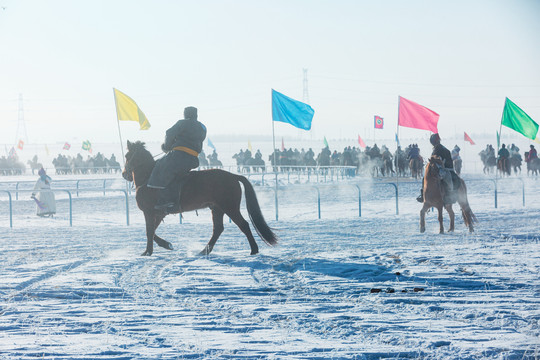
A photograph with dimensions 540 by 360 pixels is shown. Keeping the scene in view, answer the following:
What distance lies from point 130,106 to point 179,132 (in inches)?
298

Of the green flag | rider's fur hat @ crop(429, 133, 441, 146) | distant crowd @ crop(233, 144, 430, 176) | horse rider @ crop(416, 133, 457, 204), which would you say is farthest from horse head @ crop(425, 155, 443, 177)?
distant crowd @ crop(233, 144, 430, 176)

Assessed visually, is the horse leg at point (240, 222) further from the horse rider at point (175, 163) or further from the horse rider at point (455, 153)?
the horse rider at point (455, 153)

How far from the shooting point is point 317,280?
24.2 feet

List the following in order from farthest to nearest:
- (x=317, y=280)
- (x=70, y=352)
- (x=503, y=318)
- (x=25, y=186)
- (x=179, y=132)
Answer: (x=25, y=186) < (x=179, y=132) < (x=317, y=280) < (x=503, y=318) < (x=70, y=352)

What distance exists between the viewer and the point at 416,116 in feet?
55.3

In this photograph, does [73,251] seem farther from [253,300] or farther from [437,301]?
[437,301]

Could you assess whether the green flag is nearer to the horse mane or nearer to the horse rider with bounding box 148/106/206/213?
the horse rider with bounding box 148/106/206/213

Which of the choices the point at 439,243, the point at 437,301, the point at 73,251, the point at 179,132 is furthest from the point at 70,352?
the point at 439,243

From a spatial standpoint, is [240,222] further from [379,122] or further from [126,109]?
[379,122]

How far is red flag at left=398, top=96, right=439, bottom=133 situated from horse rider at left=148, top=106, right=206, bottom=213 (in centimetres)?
900

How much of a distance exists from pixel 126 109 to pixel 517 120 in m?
11.1

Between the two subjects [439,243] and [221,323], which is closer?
[221,323]

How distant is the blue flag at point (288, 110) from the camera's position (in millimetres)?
16172

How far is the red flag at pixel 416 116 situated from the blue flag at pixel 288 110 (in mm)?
2856
